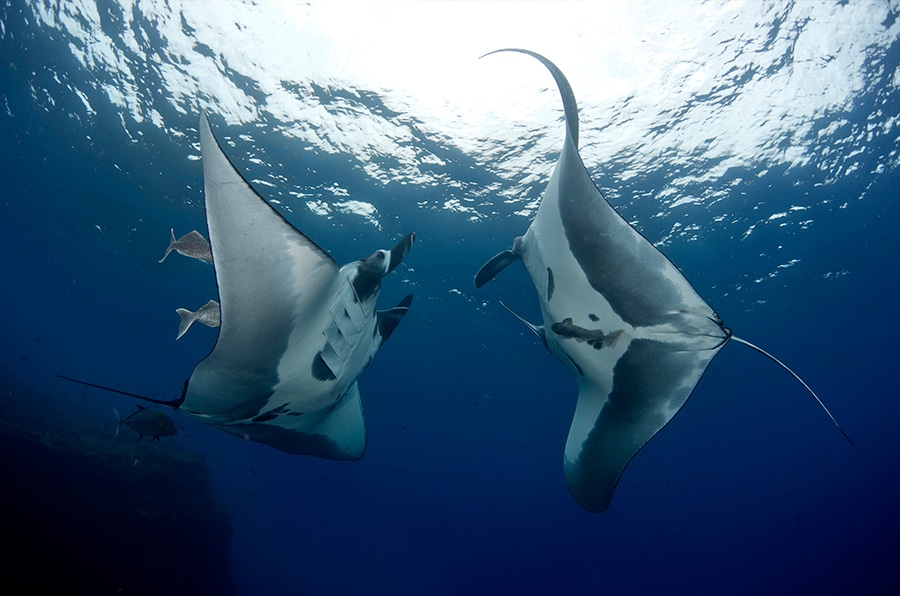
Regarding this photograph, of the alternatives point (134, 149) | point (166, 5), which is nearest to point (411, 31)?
point (166, 5)

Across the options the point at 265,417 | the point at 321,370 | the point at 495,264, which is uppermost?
the point at 495,264

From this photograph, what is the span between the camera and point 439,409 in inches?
1474

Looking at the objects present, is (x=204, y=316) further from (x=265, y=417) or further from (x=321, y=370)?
(x=321, y=370)

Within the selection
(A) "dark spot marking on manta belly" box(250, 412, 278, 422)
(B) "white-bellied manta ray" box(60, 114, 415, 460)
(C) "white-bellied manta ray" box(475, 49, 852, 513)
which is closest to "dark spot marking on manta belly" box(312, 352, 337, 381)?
(B) "white-bellied manta ray" box(60, 114, 415, 460)

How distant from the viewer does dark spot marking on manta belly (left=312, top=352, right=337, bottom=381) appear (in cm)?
309

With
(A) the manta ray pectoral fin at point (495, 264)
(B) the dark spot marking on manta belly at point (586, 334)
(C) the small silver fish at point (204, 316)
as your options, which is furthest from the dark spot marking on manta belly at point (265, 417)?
(B) the dark spot marking on manta belly at point (586, 334)

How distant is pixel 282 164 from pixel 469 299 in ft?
30.5

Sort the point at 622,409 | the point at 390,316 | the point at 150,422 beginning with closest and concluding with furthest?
the point at 622,409 → the point at 390,316 → the point at 150,422

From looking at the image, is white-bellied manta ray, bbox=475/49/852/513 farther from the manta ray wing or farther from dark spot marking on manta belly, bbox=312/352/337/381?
dark spot marking on manta belly, bbox=312/352/337/381

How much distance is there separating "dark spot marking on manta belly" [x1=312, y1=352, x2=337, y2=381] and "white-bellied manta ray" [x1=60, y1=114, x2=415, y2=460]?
10 millimetres

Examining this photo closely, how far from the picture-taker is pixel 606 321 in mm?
2826

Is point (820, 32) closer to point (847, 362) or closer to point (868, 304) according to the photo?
point (868, 304)

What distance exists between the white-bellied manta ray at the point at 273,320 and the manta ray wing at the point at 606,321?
1.22m

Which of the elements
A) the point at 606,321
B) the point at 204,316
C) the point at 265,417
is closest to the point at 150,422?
the point at 204,316
